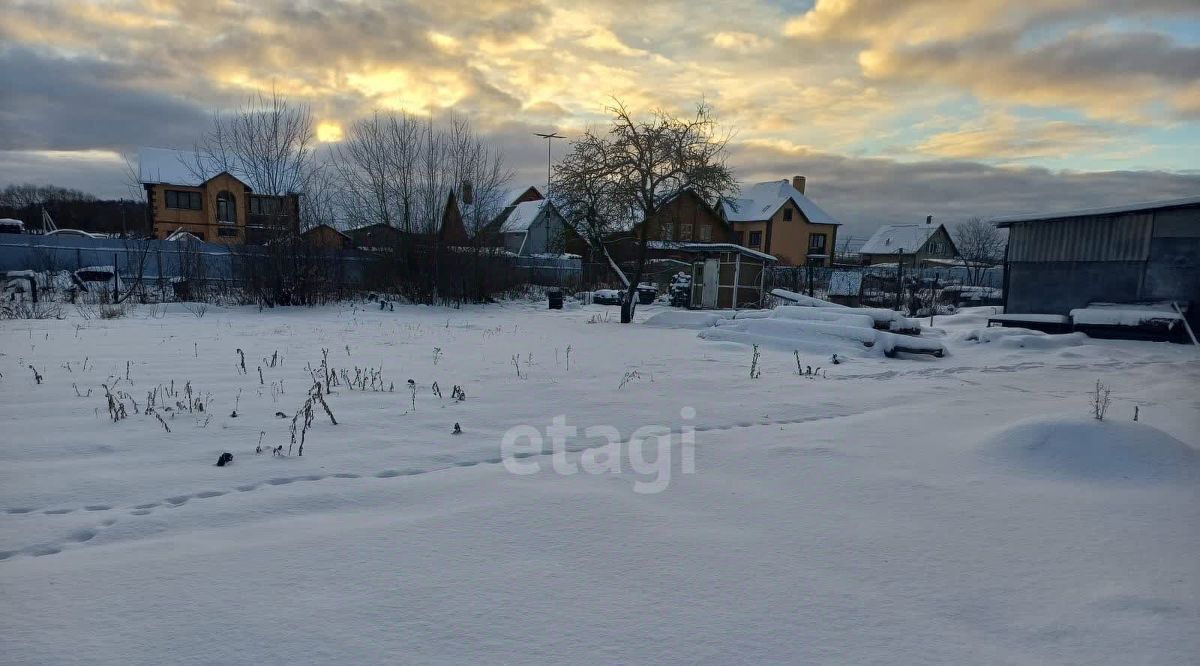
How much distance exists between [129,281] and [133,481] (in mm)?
18511

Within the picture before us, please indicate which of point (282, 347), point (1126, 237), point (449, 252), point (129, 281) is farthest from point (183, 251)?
point (1126, 237)

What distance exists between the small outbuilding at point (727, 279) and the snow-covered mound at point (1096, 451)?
1452 cm

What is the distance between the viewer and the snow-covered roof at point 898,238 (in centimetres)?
5019

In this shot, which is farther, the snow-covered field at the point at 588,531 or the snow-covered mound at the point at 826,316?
the snow-covered mound at the point at 826,316

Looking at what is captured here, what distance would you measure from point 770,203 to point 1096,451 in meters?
41.1

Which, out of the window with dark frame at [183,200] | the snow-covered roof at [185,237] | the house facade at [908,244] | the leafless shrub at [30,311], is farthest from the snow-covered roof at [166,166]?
the house facade at [908,244]

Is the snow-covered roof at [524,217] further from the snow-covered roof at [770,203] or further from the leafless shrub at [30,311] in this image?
the leafless shrub at [30,311]

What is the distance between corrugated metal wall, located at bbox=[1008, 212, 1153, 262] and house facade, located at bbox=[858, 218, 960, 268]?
3835cm

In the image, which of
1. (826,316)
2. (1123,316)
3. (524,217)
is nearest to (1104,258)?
(1123,316)

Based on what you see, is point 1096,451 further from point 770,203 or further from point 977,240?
point 977,240

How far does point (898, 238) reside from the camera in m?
52.2

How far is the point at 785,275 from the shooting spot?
25.2m

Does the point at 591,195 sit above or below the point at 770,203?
below

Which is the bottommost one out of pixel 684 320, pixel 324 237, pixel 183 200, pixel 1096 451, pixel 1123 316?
pixel 1096 451
